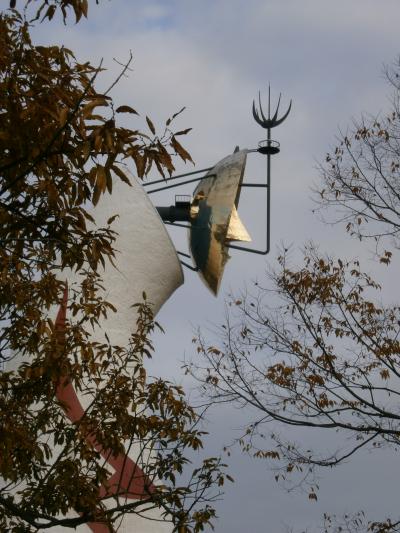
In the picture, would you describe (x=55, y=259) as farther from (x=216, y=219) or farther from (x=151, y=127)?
(x=216, y=219)

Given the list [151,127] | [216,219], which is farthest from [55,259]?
[216,219]

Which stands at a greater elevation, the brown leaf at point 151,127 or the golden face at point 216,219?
the golden face at point 216,219

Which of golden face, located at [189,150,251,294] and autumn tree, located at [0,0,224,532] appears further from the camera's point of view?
golden face, located at [189,150,251,294]

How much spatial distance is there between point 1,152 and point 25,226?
1.70 ft

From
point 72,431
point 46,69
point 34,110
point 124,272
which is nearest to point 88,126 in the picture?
point 34,110

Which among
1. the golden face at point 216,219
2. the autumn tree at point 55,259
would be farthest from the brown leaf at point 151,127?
the golden face at point 216,219

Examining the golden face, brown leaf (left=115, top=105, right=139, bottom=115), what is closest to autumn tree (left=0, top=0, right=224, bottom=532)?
brown leaf (left=115, top=105, right=139, bottom=115)

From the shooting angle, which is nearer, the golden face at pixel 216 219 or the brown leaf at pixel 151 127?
the brown leaf at pixel 151 127

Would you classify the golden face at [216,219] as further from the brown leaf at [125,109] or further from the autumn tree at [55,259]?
the brown leaf at [125,109]

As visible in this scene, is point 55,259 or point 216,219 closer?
point 55,259

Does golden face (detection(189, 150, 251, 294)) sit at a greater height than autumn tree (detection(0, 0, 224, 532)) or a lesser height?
greater

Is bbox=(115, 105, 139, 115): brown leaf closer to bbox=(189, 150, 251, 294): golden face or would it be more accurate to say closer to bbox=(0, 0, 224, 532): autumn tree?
bbox=(0, 0, 224, 532): autumn tree

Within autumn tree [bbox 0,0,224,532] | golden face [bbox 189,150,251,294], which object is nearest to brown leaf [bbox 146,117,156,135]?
autumn tree [bbox 0,0,224,532]

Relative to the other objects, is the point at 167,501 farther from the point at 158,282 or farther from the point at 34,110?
the point at 158,282
